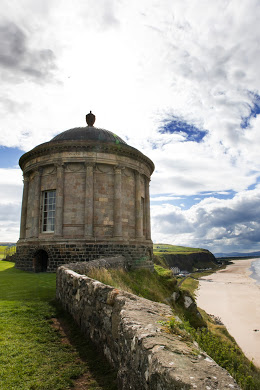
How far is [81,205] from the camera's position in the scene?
60.1 feet

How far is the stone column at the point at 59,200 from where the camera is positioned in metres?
17.8

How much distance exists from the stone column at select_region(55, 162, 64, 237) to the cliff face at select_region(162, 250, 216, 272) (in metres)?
73.9

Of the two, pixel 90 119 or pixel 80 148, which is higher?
pixel 90 119

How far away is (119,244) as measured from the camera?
59.7ft

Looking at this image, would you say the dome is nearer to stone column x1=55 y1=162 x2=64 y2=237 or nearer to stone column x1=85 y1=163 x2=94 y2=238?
stone column x1=85 y1=163 x2=94 y2=238

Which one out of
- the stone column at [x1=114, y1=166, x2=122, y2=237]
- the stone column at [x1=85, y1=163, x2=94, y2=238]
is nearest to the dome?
the stone column at [x1=114, y1=166, x2=122, y2=237]

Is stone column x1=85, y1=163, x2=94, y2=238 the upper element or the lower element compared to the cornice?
lower

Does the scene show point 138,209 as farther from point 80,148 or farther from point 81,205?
point 80,148

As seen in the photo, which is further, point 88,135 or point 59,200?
point 88,135

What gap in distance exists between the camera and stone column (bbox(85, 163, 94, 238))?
17.8 m

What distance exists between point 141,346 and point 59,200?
15.8 metres

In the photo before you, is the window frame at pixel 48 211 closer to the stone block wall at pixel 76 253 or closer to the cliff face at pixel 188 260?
the stone block wall at pixel 76 253

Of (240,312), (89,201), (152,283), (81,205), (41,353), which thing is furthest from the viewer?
(240,312)

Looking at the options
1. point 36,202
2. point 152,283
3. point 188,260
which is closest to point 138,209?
point 152,283
